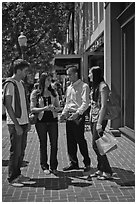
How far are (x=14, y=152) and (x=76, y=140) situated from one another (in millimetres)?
1265

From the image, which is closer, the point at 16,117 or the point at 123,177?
the point at 16,117

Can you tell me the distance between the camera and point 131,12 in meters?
8.97

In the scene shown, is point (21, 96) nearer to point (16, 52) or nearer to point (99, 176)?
point (99, 176)

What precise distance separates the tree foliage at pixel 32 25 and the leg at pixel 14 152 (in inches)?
591

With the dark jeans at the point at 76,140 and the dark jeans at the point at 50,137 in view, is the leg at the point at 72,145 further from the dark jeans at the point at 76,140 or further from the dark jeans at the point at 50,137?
the dark jeans at the point at 50,137

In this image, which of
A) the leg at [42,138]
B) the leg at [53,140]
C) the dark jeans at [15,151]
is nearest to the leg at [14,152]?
the dark jeans at [15,151]

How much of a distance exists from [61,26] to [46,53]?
5.28 meters

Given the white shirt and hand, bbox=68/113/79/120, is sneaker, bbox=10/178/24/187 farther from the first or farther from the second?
the white shirt

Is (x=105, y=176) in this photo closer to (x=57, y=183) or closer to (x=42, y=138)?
(x=57, y=183)

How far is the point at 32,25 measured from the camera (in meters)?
22.6

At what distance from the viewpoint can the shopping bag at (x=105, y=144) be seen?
5.40 m

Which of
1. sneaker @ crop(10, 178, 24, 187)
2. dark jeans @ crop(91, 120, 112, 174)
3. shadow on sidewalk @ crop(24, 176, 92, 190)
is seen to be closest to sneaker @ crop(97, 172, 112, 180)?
dark jeans @ crop(91, 120, 112, 174)

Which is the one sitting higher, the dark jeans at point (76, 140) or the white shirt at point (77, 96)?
the white shirt at point (77, 96)

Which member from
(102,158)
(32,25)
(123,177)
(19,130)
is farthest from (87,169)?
(32,25)
